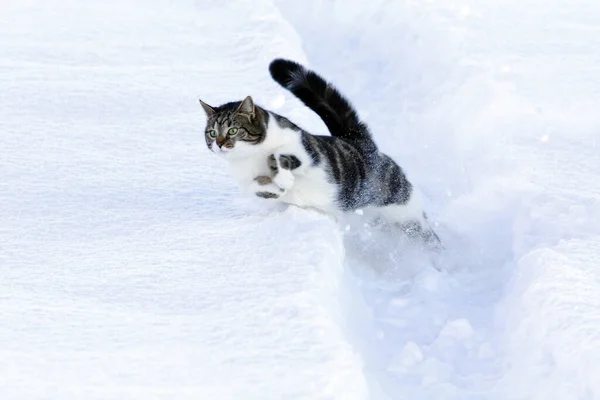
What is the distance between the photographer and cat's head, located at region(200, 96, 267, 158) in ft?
12.7

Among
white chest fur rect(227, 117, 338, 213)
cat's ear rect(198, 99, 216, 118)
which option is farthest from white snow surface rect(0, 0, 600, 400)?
cat's ear rect(198, 99, 216, 118)

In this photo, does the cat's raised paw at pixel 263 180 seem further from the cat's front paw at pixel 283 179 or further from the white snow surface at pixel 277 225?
the white snow surface at pixel 277 225

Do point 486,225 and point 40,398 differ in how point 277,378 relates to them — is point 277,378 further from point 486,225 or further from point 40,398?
point 486,225

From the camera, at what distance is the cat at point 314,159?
3.92 metres

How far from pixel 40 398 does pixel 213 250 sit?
1182 mm

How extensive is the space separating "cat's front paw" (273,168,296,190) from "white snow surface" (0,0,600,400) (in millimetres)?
101

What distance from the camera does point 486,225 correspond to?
15.1ft

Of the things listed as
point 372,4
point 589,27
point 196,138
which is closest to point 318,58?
point 372,4

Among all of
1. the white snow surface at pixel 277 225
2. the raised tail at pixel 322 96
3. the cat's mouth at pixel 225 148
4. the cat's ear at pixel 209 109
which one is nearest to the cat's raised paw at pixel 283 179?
the white snow surface at pixel 277 225

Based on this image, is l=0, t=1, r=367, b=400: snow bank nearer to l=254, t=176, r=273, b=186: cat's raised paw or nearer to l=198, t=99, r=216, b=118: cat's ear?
l=254, t=176, r=273, b=186: cat's raised paw

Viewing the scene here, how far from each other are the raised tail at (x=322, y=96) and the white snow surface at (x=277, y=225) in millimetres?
397

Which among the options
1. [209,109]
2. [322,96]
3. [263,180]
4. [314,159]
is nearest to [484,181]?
[322,96]

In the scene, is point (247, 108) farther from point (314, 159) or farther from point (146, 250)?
point (146, 250)

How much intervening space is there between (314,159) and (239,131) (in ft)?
1.19
